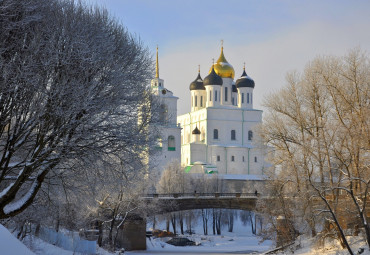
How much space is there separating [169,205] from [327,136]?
906 inches

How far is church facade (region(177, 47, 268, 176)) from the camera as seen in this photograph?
89625 millimetres

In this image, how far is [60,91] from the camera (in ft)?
44.5

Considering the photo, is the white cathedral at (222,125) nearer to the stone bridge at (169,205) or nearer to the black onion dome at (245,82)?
the black onion dome at (245,82)

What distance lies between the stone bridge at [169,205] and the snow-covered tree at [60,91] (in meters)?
25.9

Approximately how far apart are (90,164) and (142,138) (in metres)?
1.39

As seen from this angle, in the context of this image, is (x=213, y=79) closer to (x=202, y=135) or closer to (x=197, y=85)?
(x=197, y=85)

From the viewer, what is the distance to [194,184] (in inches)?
2761

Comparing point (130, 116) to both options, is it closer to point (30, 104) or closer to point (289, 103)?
point (30, 104)

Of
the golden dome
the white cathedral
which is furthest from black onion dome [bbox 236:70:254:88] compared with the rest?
the golden dome

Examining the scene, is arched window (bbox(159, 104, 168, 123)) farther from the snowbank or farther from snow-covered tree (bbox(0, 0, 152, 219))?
the snowbank

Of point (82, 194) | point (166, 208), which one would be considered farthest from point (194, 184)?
point (82, 194)

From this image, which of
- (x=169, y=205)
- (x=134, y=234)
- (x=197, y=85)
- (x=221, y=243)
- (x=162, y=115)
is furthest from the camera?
(x=197, y=85)

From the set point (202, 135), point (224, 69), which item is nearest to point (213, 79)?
point (224, 69)

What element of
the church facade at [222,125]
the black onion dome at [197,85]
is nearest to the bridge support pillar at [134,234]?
Result: the church facade at [222,125]
